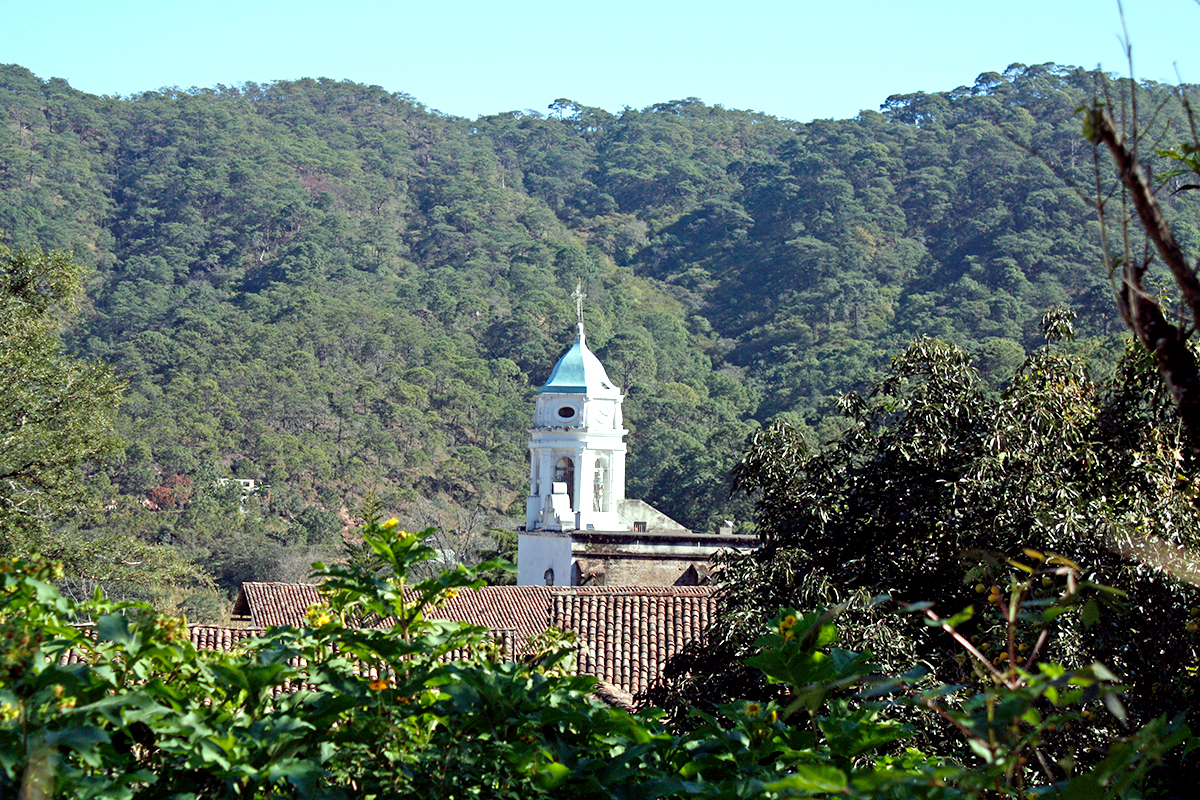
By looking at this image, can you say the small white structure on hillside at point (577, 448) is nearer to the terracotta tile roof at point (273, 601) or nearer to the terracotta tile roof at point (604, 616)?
the terracotta tile roof at point (273, 601)

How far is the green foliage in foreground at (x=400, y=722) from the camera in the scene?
1885mm

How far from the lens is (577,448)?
28.2m

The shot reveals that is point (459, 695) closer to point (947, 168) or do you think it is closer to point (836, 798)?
point (836, 798)

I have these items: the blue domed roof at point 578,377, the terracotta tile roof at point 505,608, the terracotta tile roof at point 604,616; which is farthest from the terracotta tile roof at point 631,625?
the blue domed roof at point 578,377

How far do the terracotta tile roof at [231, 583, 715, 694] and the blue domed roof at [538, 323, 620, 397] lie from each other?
9.60 m

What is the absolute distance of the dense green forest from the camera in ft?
155

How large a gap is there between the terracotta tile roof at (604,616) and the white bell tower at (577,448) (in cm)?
868

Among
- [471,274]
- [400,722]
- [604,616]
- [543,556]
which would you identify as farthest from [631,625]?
[471,274]

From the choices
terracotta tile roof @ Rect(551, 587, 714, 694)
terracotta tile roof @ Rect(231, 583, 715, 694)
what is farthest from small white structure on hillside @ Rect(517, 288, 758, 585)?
terracotta tile roof @ Rect(551, 587, 714, 694)

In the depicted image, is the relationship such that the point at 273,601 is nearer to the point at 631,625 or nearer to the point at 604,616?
the point at 604,616

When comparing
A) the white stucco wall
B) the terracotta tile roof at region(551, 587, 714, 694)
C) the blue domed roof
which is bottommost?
the white stucco wall

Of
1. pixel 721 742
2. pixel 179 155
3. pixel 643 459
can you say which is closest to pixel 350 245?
pixel 179 155

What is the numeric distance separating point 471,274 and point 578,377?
131 ft

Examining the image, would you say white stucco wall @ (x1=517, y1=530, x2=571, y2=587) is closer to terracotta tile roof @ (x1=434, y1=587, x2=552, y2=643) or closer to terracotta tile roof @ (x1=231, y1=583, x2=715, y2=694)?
terracotta tile roof @ (x1=434, y1=587, x2=552, y2=643)
